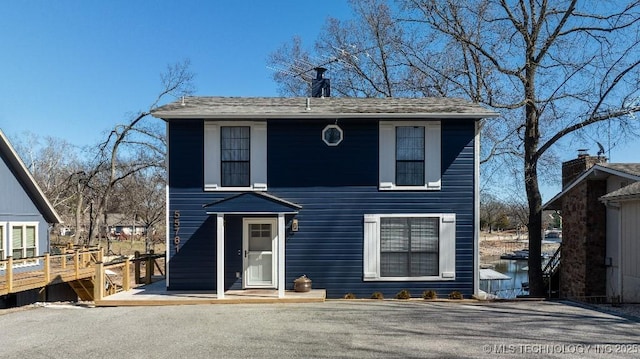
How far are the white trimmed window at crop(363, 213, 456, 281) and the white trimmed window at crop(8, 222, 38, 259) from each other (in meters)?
13.7

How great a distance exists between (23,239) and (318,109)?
1331cm

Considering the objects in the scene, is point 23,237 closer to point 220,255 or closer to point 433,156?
point 220,255

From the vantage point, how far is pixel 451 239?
11672mm

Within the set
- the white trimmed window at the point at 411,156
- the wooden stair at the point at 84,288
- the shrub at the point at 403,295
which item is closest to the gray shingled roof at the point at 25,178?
the wooden stair at the point at 84,288

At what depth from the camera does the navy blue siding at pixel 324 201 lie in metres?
11.6

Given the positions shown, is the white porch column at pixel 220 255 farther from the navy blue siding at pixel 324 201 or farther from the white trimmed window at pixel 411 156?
the white trimmed window at pixel 411 156

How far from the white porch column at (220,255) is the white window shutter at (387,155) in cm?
429

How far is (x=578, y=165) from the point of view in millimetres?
14914

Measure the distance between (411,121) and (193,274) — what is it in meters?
7.08

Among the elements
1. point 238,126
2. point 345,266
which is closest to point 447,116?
point 345,266

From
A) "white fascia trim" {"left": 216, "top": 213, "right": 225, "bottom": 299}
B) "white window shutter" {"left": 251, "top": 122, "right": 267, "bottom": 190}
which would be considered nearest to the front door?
"white fascia trim" {"left": 216, "top": 213, "right": 225, "bottom": 299}

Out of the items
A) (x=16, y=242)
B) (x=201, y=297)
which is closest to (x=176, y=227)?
(x=201, y=297)

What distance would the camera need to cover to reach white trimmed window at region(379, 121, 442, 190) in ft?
38.6

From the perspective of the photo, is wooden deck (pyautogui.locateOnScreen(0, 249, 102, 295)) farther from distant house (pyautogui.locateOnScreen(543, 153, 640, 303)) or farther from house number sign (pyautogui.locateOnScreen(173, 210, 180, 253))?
distant house (pyautogui.locateOnScreen(543, 153, 640, 303))
